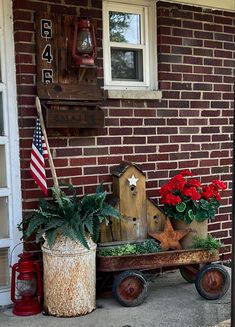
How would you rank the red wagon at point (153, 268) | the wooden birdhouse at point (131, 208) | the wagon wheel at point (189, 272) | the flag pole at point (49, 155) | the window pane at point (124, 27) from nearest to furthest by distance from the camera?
the flag pole at point (49, 155), the red wagon at point (153, 268), the wooden birdhouse at point (131, 208), the wagon wheel at point (189, 272), the window pane at point (124, 27)

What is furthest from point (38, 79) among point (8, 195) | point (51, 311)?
point (51, 311)

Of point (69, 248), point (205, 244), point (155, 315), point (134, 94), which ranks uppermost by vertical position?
point (134, 94)

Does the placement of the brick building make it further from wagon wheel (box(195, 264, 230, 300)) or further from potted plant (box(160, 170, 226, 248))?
wagon wheel (box(195, 264, 230, 300))

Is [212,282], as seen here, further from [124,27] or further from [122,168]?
[124,27]

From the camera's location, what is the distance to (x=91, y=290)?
11.1 ft

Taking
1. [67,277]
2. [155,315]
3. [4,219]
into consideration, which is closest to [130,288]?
[155,315]

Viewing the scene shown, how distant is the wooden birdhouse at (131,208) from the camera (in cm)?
370

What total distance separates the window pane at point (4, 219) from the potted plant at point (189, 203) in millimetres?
1271

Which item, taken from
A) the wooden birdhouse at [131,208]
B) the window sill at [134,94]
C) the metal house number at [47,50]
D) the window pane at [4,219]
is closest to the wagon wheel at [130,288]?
the wooden birdhouse at [131,208]

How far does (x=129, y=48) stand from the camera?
4.06m

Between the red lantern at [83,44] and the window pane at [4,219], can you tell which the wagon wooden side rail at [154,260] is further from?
the red lantern at [83,44]

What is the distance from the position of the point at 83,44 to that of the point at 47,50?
0.29 m

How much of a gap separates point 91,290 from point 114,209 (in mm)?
624

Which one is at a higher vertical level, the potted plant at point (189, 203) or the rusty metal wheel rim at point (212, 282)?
the potted plant at point (189, 203)
